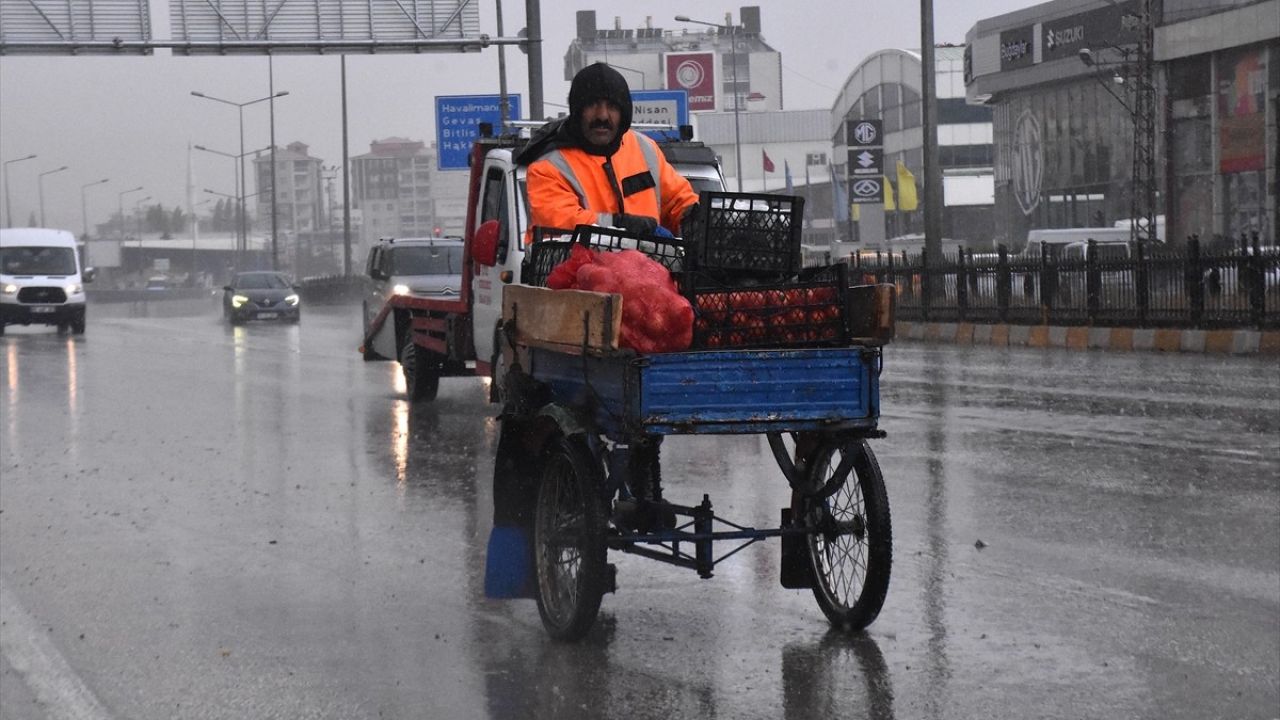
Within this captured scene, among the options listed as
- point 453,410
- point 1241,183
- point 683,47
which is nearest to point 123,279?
point 683,47

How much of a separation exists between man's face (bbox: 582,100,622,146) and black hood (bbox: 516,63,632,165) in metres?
0.01

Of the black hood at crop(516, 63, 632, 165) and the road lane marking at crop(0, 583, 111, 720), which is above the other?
the black hood at crop(516, 63, 632, 165)

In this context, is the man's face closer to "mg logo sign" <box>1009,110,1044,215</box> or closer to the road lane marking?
the road lane marking

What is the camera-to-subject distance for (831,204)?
112 metres

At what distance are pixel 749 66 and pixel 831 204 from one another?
52061 millimetres

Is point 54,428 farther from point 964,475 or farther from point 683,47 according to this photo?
point 683,47

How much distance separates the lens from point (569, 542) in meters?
6.11

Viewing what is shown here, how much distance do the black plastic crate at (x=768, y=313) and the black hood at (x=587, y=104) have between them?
72cm

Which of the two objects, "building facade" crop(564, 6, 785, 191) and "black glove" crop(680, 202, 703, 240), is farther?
"building facade" crop(564, 6, 785, 191)

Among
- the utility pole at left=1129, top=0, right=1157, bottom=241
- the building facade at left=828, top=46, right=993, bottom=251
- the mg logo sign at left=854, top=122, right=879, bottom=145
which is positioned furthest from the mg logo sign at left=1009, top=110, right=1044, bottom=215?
the utility pole at left=1129, top=0, right=1157, bottom=241

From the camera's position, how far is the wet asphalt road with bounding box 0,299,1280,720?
5.46m

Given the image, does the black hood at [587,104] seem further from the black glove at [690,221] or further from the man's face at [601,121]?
the black glove at [690,221]

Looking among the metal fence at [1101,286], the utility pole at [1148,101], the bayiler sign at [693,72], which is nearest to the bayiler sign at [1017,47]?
the utility pole at [1148,101]

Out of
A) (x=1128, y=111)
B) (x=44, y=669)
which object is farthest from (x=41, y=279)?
(x=44, y=669)
